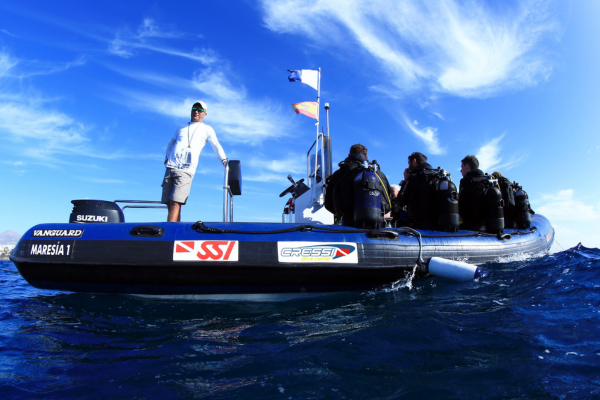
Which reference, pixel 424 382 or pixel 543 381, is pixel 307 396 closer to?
pixel 424 382

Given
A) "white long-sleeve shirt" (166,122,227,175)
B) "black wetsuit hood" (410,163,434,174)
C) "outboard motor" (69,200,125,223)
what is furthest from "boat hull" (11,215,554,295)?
"black wetsuit hood" (410,163,434,174)

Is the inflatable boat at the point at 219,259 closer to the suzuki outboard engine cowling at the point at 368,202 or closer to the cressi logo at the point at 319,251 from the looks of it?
the cressi logo at the point at 319,251

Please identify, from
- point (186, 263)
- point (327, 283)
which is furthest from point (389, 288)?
point (186, 263)

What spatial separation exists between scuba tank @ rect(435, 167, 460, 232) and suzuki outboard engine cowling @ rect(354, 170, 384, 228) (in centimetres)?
100

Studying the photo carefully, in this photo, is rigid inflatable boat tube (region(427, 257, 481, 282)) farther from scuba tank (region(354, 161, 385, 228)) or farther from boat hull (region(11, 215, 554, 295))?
scuba tank (region(354, 161, 385, 228))

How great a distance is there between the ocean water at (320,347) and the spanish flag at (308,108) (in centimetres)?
517

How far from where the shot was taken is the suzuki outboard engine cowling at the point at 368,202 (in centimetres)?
410

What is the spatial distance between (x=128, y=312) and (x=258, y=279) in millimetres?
1195

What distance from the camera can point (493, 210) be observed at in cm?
522

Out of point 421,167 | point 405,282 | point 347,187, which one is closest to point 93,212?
point 347,187

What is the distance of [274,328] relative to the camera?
8.68 feet

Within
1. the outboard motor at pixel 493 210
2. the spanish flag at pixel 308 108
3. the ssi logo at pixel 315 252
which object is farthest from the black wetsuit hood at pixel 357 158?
the spanish flag at pixel 308 108

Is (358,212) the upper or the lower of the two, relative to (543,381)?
upper

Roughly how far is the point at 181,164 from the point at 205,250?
135 centimetres
